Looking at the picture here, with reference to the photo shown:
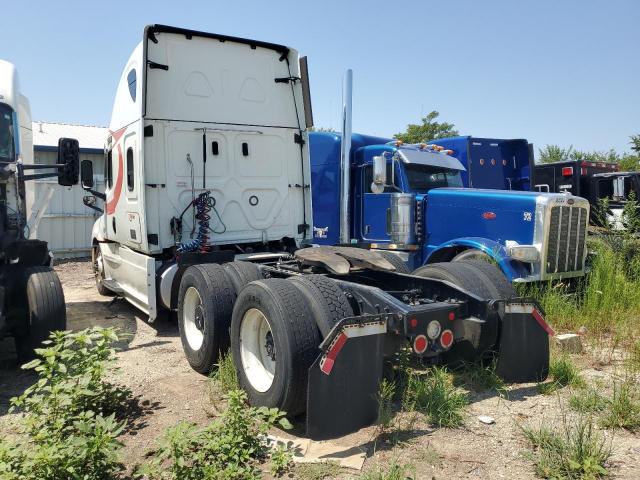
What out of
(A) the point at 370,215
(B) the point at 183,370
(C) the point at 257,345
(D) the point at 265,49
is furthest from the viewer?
(A) the point at 370,215

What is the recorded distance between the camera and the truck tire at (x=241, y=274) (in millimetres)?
5020

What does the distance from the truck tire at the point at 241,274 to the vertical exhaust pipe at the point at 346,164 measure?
11.1ft

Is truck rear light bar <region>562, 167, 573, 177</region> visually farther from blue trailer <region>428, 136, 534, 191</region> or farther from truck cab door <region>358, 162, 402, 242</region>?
truck cab door <region>358, 162, 402, 242</region>

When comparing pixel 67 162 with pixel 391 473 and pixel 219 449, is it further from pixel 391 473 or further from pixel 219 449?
pixel 391 473

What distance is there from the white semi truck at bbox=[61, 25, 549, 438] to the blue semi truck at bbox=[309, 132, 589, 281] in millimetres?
1299

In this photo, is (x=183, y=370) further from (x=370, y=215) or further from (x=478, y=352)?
(x=370, y=215)

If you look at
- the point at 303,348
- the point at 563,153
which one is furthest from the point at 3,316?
the point at 563,153

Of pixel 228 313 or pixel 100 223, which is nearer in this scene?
pixel 228 313

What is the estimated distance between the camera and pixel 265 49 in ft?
23.3

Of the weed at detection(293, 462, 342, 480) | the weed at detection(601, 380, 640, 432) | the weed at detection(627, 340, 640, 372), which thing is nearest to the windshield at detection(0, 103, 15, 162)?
the weed at detection(293, 462, 342, 480)

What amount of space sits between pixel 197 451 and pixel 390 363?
1824 millimetres

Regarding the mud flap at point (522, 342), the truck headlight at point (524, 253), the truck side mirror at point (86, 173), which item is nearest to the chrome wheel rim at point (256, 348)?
the mud flap at point (522, 342)

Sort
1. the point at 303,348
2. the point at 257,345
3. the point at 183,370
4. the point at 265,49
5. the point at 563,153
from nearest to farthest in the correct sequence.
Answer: the point at 303,348 < the point at 257,345 < the point at 183,370 < the point at 265,49 < the point at 563,153

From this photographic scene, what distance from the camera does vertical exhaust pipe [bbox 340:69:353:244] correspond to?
327 inches
